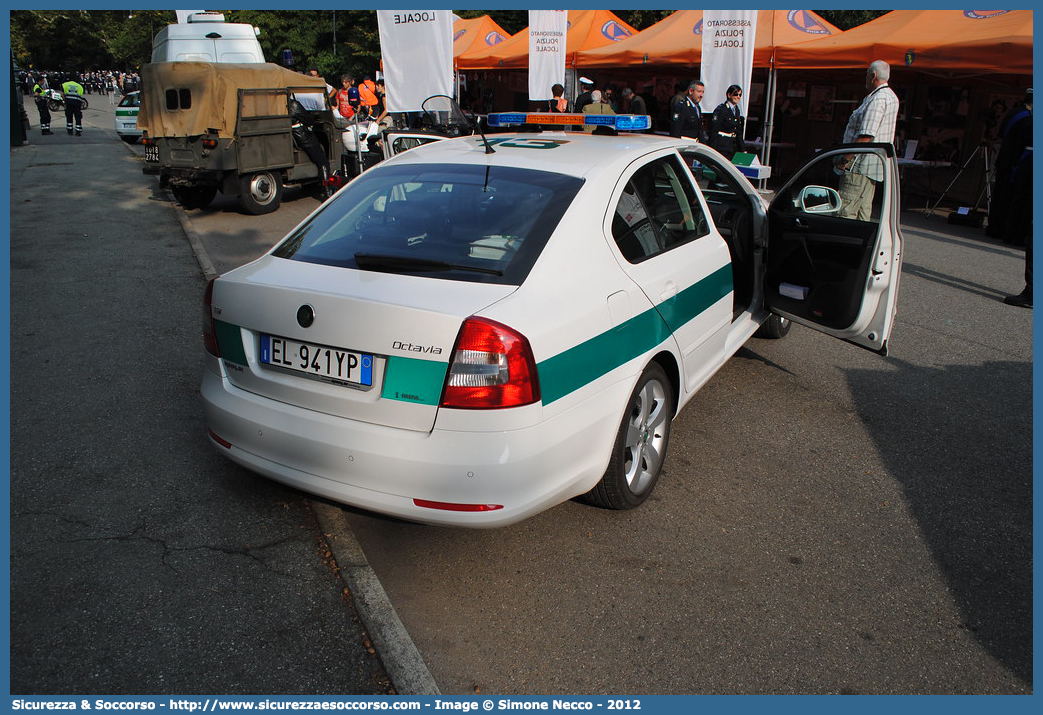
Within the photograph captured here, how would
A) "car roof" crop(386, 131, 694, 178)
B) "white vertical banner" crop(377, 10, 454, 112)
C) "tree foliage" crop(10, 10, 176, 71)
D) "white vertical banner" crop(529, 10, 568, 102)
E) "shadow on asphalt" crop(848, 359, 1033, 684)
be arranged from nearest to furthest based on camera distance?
"shadow on asphalt" crop(848, 359, 1033, 684) < "car roof" crop(386, 131, 694, 178) < "white vertical banner" crop(377, 10, 454, 112) < "white vertical banner" crop(529, 10, 568, 102) < "tree foliage" crop(10, 10, 176, 71)

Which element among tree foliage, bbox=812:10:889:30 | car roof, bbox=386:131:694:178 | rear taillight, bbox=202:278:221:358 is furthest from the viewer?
tree foliage, bbox=812:10:889:30

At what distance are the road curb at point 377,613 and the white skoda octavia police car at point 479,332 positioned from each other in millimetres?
360

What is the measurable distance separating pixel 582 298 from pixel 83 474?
2.64 m

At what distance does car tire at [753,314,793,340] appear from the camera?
238 inches

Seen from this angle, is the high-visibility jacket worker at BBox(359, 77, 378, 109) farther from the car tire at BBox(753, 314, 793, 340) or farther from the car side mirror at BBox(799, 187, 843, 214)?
the car side mirror at BBox(799, 187, 843, 214)

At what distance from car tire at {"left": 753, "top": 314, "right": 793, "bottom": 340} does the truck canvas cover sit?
8.17 m

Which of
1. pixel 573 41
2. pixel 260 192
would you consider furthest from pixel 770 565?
pixel 573 41

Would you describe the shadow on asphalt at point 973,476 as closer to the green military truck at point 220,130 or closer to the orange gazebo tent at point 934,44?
the orange gazebo tent at point 934,44

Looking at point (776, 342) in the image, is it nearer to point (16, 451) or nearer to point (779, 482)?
point (779, 482)

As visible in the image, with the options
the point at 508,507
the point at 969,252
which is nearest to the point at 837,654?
the point at 508,507

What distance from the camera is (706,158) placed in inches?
190

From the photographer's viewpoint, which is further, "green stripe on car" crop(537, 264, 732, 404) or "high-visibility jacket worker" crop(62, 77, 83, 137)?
"high-visibility jacket worker" crop(62, 77, 83, 137)

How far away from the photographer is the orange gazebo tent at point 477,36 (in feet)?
74.5

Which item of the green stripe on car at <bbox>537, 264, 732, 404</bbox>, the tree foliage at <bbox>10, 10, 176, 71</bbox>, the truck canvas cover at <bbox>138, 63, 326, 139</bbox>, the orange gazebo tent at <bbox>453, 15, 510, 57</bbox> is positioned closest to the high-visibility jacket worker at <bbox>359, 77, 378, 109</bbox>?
the truck canvas cover at <bbox>138, 63, 326, 139</bbox>
